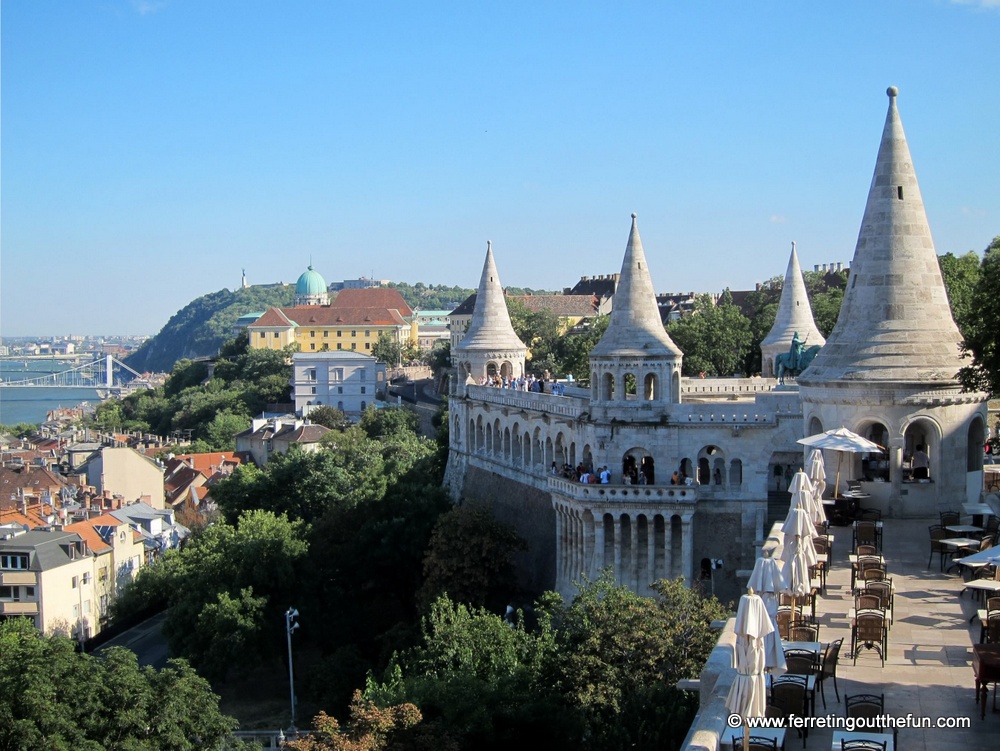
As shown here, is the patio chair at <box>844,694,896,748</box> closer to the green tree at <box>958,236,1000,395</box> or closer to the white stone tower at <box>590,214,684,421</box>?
the green tree at <box>958,236,1000,395</box>

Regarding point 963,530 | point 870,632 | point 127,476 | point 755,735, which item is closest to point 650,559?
point 963,530

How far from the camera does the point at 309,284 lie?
627ft

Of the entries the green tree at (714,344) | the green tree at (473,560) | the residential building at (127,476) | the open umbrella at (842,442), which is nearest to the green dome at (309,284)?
the residential building at (127,476)

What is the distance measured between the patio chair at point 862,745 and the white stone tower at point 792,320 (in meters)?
37.5

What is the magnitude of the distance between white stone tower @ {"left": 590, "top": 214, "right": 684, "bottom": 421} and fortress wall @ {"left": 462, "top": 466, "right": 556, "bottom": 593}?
6.22 meters

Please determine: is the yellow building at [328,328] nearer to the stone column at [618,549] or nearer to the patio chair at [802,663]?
the stone column at [618,549]

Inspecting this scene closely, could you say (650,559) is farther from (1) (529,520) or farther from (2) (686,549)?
(1) (529,520)

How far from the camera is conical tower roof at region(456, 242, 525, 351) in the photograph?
174 ft

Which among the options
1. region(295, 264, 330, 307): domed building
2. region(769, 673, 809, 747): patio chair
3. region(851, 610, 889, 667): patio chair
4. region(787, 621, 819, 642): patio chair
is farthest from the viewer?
region(295, 264, 330, 307): domed building

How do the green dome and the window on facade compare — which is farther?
the green dome

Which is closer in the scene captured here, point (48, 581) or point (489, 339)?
point (489, 339)

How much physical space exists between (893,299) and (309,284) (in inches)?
6641

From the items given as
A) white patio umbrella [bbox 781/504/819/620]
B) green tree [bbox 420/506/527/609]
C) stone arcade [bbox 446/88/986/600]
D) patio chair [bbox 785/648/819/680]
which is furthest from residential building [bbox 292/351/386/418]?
patio chair [bbox 785/648/819/680]

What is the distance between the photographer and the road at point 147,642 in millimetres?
52438
